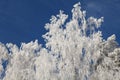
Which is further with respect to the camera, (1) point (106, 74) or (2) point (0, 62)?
(2) point (0, 62)

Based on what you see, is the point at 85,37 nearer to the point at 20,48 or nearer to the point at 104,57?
the point at 104,57

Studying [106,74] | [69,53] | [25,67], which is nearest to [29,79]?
[25,67]

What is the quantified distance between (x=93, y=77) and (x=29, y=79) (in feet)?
14.9

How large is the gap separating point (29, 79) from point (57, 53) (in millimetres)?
2731

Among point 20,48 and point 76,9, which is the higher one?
point 76,9

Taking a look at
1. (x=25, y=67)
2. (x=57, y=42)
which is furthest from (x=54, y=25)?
(x=25, y=67)

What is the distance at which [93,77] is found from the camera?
28.9 metres

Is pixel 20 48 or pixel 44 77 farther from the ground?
pixel 20 48

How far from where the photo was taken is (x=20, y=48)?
3266 centimetres

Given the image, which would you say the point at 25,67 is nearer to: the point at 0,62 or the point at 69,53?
the point at 0,62

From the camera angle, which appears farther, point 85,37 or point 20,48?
point 20,48

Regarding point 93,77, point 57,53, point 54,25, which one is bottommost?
point 93,77

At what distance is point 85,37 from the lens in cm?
2992

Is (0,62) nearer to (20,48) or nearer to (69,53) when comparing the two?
(20,48)
